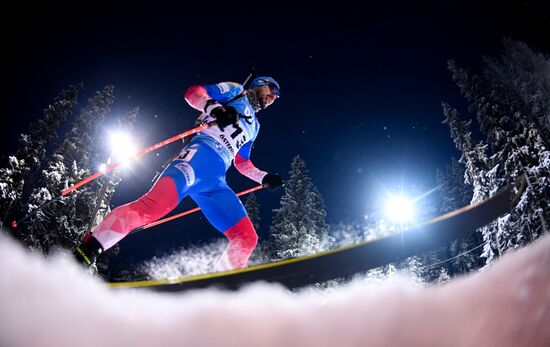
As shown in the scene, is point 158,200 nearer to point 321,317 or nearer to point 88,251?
point 88,251

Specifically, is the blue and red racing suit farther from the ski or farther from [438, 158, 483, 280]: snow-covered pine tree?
[438, 158, 483, 280]: snow-covered pine tree

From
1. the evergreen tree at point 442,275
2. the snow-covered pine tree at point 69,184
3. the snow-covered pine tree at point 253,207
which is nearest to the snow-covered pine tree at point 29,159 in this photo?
the snow-covered pine tree at point 69,184

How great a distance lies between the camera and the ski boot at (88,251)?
7.89ft

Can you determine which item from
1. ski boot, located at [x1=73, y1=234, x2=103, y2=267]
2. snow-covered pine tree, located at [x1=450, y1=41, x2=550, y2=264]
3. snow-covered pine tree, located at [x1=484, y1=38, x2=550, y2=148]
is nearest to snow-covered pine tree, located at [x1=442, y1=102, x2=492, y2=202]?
snow-covered pine tree, located at [x1=450, y1=41, x2=550, y2=264]

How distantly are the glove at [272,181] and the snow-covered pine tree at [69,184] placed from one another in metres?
12.9

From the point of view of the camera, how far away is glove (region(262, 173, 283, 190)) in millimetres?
4109

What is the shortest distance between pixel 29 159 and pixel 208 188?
52.2ft

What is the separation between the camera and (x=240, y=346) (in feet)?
4.31

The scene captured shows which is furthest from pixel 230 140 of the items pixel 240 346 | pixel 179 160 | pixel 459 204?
pixel 459 204

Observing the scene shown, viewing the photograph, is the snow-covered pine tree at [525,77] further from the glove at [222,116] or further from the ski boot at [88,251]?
the ski boot at [88,251]

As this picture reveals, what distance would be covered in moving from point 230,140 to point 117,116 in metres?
17.6

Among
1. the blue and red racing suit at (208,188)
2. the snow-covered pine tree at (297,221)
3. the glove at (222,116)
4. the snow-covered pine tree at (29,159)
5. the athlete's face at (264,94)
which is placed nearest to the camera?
the blue and red racing suit at (208,188)

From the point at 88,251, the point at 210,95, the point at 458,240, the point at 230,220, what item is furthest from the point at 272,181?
the point at 458,240

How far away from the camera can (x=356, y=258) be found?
211cm
